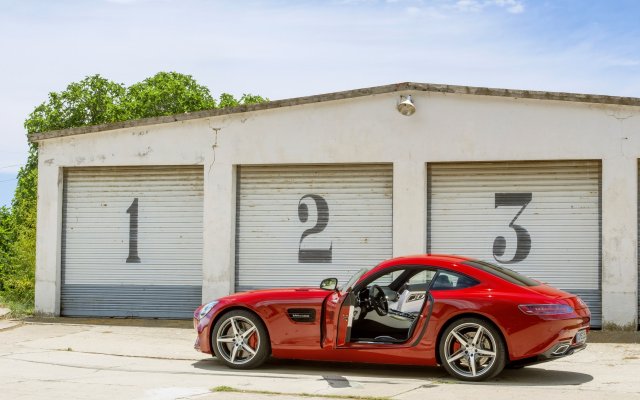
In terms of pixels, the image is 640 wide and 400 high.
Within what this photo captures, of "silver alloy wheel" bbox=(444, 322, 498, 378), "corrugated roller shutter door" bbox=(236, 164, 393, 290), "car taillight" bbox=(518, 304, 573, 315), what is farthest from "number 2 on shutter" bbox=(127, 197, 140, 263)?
"car taillight" bbox=(518, 304, 573, 315)

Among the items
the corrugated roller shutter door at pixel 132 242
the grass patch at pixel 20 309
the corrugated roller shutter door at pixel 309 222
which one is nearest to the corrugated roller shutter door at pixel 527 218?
the corrugated roller shutter door at pixel 309 222

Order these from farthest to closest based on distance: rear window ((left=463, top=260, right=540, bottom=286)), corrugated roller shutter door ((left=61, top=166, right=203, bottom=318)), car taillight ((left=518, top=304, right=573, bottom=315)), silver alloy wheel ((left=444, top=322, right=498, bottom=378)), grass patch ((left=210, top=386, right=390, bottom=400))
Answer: corrugated roller shutter door ((left=61, top=166, right=203, bottom=318)), rear window ((left=463, top=260, right=540, bottom=286)), silver alloy wheel ((left=444, top=322, right=498, bottom=378)), car taillight ((left=518, top=304, right=573, bottom=315)), grass patch ((left=210, top=386, right=390, bottom=400))

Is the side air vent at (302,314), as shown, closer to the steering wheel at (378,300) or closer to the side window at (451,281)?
the steering wheel at (378,300)

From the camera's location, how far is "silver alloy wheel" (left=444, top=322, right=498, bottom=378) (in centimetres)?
954

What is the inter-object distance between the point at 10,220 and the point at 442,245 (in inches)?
1126

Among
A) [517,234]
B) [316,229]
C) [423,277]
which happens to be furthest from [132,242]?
[423,277]

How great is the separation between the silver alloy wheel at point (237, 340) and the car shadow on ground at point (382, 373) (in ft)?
0.58

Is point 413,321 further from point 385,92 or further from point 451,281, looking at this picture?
point 385,92

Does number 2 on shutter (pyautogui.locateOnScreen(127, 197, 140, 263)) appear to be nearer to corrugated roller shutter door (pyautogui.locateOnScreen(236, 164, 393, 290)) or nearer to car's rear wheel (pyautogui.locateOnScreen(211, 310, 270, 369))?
corrugated roller shutter door (pyautogui.locateOnScreen(236, 164, 393, 290))

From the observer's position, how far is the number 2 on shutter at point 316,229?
15.8 metres

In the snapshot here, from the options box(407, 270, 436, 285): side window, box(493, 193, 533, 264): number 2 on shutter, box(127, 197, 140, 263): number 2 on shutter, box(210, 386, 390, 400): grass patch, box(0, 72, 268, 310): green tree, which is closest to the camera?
box(210, 386, 390, 400): grass patch

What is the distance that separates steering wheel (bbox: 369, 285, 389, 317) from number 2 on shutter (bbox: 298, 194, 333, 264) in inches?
214

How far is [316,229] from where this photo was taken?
52.1ft

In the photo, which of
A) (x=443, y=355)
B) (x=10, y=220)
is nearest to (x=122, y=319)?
(x=443, y=355)
